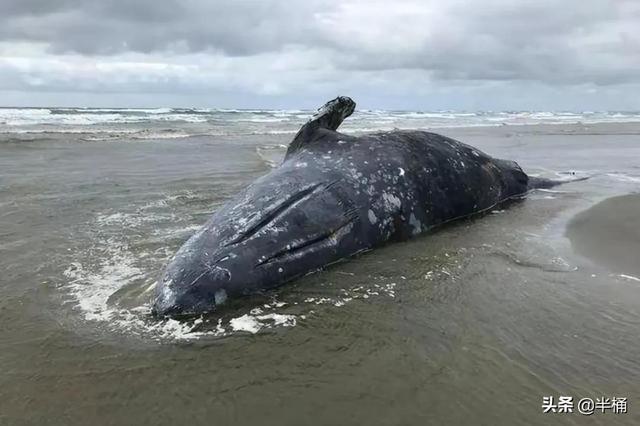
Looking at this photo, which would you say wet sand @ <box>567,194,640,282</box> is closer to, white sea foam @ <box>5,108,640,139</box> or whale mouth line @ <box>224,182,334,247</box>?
whale mouth line @ <box>224,182,334,247</box>

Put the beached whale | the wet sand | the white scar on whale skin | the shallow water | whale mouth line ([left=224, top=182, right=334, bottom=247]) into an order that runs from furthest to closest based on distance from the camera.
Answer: the white scar on whale skin
the wet sand
whale mouth line ([left=224, top=182, right=334, bottom=247])
the beached whale
the shallow water

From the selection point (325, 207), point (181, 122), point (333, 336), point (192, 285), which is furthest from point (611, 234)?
point (181, 122)

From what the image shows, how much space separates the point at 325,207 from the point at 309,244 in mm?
512

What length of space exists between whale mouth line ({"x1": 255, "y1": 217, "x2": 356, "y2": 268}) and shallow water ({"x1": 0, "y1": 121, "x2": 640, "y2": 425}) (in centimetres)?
27

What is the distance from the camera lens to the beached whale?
439 centimetres

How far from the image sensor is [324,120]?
671 cm

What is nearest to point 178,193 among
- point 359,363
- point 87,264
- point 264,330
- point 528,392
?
point 87,264

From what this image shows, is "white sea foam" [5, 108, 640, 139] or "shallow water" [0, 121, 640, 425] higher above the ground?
"white sea foam" [5, 108, 640, 139]

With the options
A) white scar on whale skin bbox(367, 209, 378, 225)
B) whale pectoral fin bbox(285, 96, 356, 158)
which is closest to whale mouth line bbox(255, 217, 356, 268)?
white scar on whale skin bbox(367, 209, 378, 225)

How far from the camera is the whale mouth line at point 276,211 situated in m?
4.70

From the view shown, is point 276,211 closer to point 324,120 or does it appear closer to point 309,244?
point 309,244

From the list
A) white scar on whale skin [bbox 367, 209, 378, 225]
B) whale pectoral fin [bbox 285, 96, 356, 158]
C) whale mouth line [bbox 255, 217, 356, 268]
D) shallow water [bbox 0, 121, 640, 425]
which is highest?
whale pectoral fin [bbox 285, 96, 356, 158]

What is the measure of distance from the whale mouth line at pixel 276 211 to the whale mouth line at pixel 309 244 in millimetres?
287

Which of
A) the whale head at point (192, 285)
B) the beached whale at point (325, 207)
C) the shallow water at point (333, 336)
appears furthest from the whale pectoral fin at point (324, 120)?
the whale head at point (192, 285)
